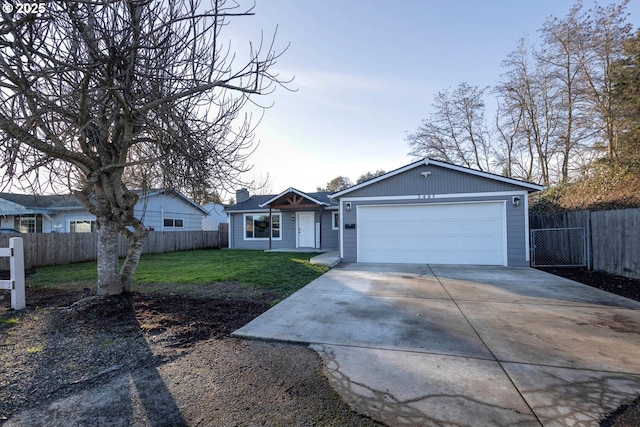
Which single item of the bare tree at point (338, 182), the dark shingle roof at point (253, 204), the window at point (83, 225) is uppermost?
the bare tree at point (338, 182)

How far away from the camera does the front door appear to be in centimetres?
1667

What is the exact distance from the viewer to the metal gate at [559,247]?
9.41 m

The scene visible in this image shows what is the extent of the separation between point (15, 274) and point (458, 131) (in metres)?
23.8

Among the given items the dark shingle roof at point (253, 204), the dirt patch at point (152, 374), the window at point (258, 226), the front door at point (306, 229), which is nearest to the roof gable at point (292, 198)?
the front door at point (306, 229)

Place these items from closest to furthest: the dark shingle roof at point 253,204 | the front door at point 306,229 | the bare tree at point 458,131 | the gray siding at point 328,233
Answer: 1. the gray siding at point 328,233
2. the front door at point 306,229
3. the dark shingle roof at point 253,204
4. the bare tree at point 458,131

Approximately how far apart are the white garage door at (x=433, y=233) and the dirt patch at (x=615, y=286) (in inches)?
72.7

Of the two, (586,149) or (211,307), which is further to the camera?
(586,149)

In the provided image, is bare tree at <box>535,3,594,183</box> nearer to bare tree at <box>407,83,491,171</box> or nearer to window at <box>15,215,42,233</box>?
bare tree at <box>407,83,491,171</box>

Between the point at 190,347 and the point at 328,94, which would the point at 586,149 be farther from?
the point at 190,347

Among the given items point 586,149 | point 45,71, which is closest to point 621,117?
point 586,149

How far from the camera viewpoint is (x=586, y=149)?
1527cm

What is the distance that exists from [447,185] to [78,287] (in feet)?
35.9

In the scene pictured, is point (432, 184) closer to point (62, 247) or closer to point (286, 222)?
point (286, 222)

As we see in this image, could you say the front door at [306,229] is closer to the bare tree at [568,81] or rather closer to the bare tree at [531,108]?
the bare tree at [568,81]
